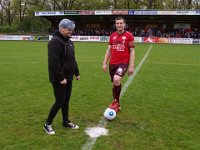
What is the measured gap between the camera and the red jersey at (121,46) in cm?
628

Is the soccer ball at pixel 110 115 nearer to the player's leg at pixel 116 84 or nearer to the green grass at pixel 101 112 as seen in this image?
the green grass at pixel 101 112

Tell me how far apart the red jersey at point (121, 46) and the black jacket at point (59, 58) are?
1.58 metres

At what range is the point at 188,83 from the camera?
33.0 ft

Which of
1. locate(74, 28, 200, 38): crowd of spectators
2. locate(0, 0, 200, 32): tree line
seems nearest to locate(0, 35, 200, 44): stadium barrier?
locate(74, 28, 200, 38): crowd of spectators

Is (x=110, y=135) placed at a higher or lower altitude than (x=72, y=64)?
lower

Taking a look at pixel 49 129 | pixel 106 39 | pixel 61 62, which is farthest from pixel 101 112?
pixel 106 39

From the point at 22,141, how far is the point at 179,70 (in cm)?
977

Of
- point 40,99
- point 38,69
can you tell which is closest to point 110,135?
point 40,99

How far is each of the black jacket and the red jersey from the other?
1.58 metres

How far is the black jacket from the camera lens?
4.70m

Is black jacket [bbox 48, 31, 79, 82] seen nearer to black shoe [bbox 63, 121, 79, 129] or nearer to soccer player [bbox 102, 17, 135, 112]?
black shoe [bbox 63, 121, 79, 129]

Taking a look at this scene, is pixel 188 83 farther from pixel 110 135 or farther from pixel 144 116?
pixel 110 135

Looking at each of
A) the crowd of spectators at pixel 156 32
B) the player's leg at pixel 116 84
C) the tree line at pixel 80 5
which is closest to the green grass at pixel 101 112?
the player's leg at pixel 116 84

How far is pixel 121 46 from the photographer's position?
6.34 meters
